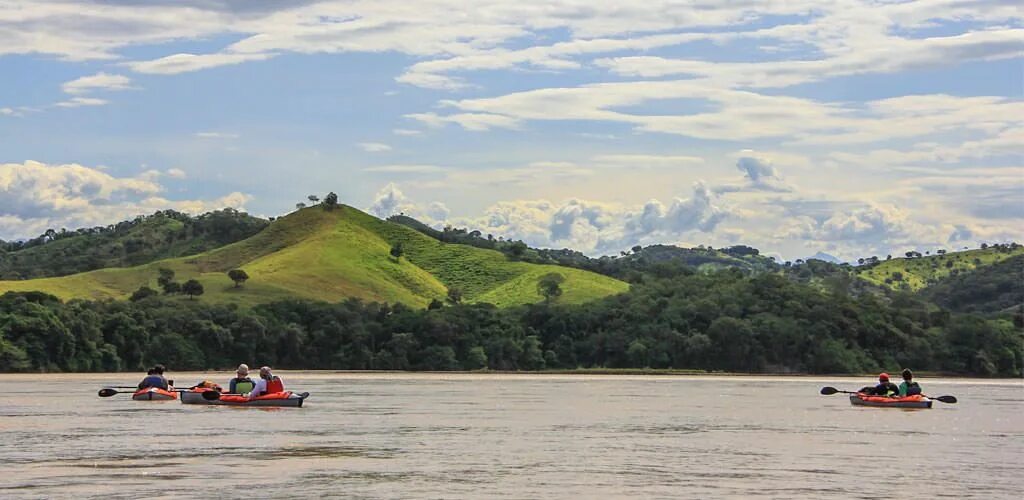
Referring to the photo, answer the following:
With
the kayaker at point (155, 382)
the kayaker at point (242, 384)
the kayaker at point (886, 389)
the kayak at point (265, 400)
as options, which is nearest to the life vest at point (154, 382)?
the kayaker at point (155, 382)

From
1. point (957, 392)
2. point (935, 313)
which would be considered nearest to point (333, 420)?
point (957, 392)

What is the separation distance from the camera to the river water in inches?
1558

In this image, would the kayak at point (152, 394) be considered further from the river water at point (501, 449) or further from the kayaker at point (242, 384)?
the kayaker at point (242, 384)

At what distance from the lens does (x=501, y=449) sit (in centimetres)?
5156

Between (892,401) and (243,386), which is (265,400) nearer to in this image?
(243,386)

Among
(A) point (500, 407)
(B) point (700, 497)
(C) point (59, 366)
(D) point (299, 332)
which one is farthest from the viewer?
(D) point (299, 332)

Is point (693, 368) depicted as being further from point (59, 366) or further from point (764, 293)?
point (59, 366)

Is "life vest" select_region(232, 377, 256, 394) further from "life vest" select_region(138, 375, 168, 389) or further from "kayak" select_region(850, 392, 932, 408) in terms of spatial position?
"kayak" select_region(850, 392, 932, 408)

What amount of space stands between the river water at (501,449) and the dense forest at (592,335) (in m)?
71.6

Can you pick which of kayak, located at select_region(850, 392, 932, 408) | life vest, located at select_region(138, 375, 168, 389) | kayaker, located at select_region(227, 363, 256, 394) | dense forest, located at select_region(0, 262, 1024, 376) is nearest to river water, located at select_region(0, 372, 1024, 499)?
kayak, located at select_region(850, 392, 932, 408)

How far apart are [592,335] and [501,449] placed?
126146 millimetres

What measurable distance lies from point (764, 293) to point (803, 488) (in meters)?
144

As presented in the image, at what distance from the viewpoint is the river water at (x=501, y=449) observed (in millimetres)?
39562

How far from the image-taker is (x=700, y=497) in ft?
124
